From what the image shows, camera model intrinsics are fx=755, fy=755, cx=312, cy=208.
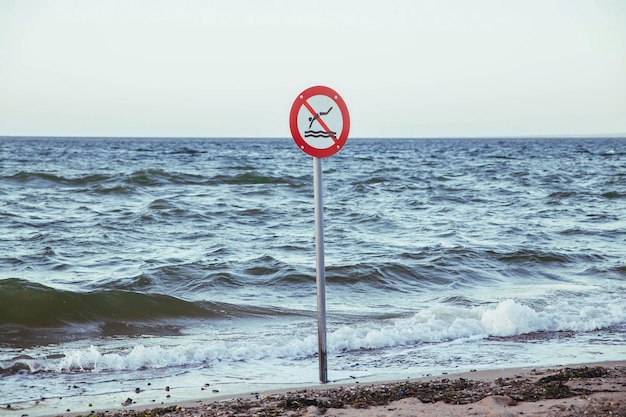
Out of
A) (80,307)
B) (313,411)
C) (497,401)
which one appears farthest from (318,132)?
(80,307)

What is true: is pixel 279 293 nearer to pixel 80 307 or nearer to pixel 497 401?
pixel 80 307

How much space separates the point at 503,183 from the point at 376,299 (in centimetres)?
2039

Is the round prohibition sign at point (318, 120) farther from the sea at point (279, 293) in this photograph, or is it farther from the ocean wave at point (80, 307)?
the ocean wave at point (80, 307)

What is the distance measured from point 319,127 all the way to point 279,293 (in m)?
5.11

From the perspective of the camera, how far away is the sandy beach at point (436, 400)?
451cm

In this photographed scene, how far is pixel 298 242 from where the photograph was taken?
14430mm

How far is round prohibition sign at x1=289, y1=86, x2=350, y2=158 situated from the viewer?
544cm

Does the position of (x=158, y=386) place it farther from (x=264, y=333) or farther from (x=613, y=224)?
(x=613, y=224)

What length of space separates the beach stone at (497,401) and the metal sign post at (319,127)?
1458 millimetres

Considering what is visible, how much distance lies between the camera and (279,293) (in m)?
10.3

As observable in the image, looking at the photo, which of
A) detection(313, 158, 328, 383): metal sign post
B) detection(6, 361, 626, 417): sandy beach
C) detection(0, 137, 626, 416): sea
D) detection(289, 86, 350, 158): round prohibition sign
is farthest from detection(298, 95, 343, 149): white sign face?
detection(0, 137, 626, 416): sea

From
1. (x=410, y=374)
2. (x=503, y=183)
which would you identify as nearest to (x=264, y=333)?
(x=410, y=374)

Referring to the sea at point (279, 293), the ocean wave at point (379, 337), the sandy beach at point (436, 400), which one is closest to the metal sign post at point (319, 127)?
the sandy beach at point (436, 400)

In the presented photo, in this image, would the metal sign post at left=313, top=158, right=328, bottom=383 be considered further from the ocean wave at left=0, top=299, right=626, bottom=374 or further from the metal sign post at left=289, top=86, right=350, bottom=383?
the ocean wave at left=0, top=299, right=626, bottom=374
